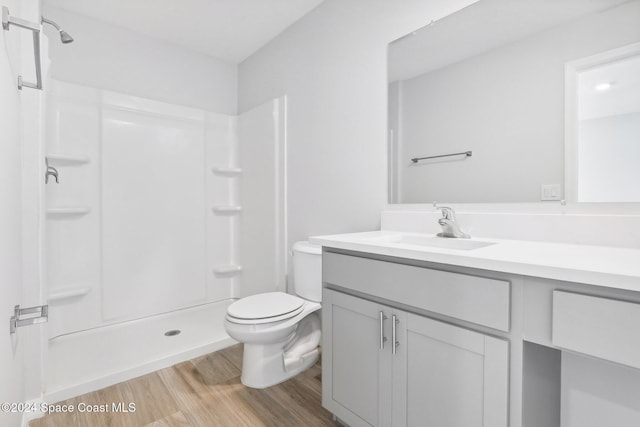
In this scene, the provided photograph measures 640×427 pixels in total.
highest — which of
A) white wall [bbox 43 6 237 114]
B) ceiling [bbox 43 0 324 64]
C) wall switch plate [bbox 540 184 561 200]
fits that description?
ceiling [bbox 43 0 324 64]

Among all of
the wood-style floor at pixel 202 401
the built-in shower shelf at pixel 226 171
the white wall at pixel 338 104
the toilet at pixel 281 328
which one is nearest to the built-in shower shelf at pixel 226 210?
the built-in shower shelf at pixel 226 171

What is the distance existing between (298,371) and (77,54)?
104 inches

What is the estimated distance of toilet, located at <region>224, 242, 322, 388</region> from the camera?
163cm

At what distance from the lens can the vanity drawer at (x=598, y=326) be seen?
647mm

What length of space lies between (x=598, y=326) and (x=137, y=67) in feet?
10.1

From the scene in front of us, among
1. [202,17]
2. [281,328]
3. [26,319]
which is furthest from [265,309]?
[202,17]

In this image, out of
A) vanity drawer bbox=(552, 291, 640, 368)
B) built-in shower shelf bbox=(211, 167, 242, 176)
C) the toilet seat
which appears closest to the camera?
vanity drawer bbox=(552, 291, 640, 368)

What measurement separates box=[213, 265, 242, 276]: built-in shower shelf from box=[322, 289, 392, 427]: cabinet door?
170cm

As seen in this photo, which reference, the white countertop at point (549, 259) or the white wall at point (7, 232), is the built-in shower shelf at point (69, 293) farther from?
the white countertop at point (549, 259)

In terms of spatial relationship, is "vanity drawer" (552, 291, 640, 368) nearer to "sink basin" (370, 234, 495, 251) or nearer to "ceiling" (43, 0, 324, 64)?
"sink basin" (370, 234, 495, 251)

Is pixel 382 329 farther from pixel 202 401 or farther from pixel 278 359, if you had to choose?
pixel 202 401

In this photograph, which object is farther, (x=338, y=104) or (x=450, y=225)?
(x=338, y=104)

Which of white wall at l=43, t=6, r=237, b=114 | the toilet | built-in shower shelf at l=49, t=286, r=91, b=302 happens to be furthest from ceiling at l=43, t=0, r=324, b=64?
built-in shower shelf at l=49, t=286, r=91, b=302

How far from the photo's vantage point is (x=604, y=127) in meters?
1.08
